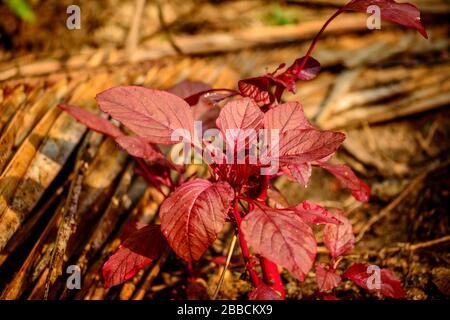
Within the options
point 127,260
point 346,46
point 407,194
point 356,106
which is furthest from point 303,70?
point 346,46

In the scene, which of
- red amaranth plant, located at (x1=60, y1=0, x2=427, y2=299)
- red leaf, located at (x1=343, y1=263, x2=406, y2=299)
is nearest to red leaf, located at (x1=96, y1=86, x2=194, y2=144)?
red amaranth plant, located at (x1=60, y1=0, x2=427, y2=299)

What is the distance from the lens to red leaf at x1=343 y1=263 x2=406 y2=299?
120 centimetres

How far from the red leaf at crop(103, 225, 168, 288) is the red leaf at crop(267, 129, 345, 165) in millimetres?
460

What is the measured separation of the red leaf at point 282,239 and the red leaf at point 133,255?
14.3 inches

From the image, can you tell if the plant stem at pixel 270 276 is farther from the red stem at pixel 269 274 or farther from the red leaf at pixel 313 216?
the red leaf at pixel 313 216

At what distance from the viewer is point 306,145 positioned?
105 cm

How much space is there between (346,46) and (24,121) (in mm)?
2207

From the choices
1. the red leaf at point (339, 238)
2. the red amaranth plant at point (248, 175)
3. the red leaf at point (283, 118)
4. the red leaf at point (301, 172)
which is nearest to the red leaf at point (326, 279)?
the red amaranth plant at point (248, 175)

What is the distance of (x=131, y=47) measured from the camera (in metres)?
2.52

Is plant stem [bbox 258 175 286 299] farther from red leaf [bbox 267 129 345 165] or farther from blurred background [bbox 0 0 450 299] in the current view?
red leaf [bbox 267 129 345 165]

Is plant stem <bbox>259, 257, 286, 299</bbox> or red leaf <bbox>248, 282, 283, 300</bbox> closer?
red leaf <bbox>248, 282, 283, 300</bbox>

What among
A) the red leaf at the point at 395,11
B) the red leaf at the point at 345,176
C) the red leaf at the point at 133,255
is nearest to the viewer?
the red leaf at the point at 395,11

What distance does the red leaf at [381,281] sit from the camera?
1.20 metres

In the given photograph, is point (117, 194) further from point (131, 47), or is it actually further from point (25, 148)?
point (131, 47)
